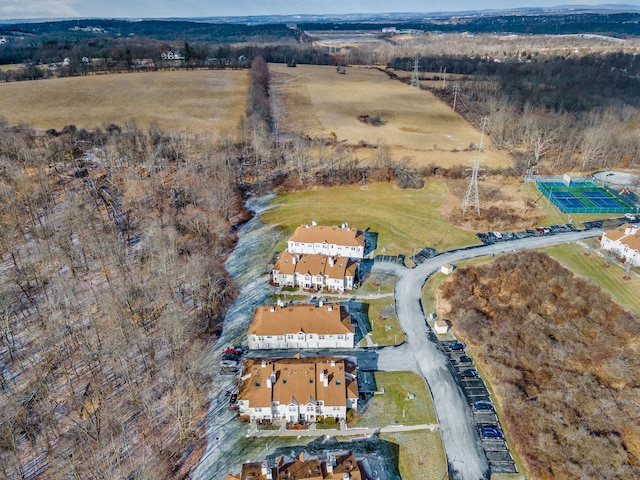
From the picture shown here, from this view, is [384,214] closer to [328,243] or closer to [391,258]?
[391,258]

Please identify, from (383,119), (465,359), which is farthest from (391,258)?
(383,119)

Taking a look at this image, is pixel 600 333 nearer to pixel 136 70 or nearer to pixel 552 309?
pixel 552 309

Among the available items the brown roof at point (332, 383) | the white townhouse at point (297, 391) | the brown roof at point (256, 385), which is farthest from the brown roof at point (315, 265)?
the brown roof at point (256, 385)

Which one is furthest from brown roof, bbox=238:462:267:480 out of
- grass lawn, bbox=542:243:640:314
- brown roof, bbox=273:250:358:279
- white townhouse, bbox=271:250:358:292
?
grass lawn, bbox=542:243:640:314

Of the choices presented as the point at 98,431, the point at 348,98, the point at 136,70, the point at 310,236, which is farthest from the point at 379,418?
the point at 136,70

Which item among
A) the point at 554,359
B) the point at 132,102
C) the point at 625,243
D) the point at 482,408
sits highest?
the point at 132,102

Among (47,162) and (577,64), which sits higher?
(577,64)

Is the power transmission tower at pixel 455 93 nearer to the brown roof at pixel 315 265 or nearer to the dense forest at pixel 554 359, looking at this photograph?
the dense forest at pixel 554 359
